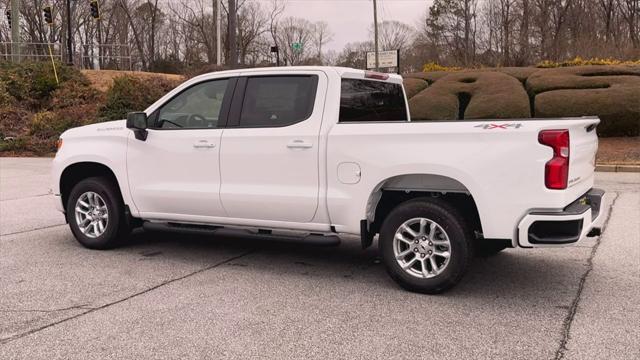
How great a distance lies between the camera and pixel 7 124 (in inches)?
931

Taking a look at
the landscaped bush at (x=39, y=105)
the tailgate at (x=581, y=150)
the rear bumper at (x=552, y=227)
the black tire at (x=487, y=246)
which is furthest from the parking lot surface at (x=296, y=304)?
the landscaped bush at (x=39, y=105)

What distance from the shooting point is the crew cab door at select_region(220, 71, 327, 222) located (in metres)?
5.21

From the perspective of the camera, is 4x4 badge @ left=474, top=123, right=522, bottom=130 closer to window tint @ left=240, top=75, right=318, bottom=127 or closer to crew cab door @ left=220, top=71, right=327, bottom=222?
crew cab door @ left=220, top=71, right=327, bottom=222

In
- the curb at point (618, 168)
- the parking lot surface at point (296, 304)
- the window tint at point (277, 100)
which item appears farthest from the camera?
the curb at point (618, 168)

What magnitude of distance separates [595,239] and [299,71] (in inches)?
163

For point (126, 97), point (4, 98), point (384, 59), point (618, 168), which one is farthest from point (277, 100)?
point (384, 59)

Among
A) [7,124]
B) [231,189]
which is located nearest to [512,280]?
[231,189]

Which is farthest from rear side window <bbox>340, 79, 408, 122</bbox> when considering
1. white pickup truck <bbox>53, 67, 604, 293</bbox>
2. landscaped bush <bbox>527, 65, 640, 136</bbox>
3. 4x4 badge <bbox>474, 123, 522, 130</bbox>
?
landscaped bush <bbox>527, 65, 640, 136</bbox>

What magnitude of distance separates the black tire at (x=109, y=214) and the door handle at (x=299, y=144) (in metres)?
2.26

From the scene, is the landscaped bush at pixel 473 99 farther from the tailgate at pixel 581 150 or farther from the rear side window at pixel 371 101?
the tailgate at pixel 581 150

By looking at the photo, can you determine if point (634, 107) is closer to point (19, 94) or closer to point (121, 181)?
point (121, 181)

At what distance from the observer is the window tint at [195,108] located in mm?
5836

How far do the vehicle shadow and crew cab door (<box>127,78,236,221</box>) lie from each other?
1.65 ft

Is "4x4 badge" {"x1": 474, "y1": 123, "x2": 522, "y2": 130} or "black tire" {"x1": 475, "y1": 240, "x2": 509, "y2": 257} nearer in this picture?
"4x4 badge" {"x1": 474, "y1": 123, "x2": 522, "y2": 130}
